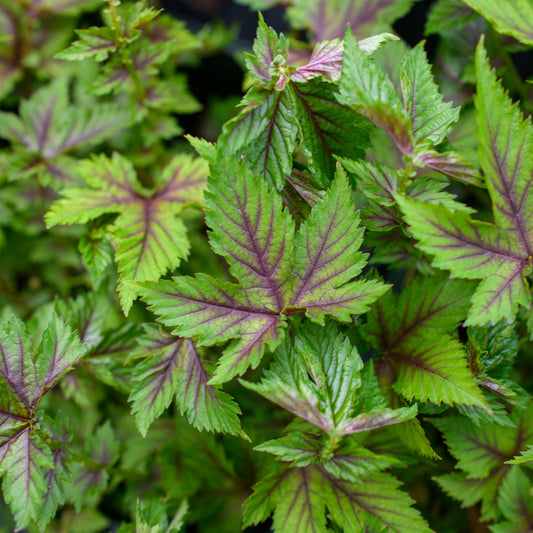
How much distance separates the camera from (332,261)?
69cm

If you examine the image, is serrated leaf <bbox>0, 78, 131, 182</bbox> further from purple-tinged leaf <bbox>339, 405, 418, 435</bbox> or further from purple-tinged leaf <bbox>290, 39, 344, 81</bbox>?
purple-tinged leaf <bbox>339, 405, 418, 435</bbox>

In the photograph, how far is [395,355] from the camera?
79cm

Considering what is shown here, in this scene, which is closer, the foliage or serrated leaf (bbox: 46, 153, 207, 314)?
the foliage

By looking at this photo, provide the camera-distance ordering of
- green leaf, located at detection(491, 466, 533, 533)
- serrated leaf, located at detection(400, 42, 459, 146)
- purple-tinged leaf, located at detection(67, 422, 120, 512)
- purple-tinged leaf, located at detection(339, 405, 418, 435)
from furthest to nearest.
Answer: purple-tinged leaf, located at detection(67, 422, 120, 512) < green leaf, located at detection(491, 466, 533, 533) < serrated leaf, located at detection(400, 42, 459, 146) < purple-tinged leaf, located at detection(339, 405, 418, 435)

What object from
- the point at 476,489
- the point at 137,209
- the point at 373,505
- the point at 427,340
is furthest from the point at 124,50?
the point at 476,489

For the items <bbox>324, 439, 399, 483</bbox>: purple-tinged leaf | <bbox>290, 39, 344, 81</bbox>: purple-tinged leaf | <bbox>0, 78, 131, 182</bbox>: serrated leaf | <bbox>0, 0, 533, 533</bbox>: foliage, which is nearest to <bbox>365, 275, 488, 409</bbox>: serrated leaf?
<bbox>0, 0, 533, 533</bbox>: foliage

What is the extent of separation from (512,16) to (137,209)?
0.74 m

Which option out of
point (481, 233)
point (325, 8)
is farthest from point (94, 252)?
point (325, 8)

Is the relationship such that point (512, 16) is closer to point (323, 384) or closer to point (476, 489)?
point (323, 384)

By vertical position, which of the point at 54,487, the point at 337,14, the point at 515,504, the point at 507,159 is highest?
the point at 507,159

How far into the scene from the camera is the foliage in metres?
0.65

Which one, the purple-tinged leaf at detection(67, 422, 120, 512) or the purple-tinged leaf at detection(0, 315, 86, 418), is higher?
the purple-tinged leaf at detection(0, 315, 86, 418)

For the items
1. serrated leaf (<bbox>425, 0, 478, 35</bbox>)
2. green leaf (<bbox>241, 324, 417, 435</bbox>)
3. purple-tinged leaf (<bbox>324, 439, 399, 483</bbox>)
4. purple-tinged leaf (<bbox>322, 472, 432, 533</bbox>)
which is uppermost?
serrated leaf (<bbox>425, 0, 478, 35</bbox>)

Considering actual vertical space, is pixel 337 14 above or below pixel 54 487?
above
